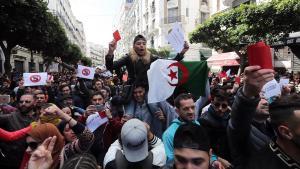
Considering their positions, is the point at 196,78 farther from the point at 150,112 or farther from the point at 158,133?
the point at 158,133

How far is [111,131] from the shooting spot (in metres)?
4.08

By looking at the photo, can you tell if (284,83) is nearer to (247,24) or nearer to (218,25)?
(247,24)

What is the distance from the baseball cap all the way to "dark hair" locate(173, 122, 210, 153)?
Result: 508 mm

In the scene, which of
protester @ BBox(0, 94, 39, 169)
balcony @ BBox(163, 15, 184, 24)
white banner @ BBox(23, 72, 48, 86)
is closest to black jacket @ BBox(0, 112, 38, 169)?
protester @ BBox(0, 94, 39, 169)

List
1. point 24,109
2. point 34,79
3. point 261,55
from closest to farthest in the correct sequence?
point 261,55, point 24,109, point 34,79

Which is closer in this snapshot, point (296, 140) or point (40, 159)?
point (296, 140)

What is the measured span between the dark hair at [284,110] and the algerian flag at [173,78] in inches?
89.8

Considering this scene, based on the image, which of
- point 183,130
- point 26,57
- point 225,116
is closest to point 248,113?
A: point 183,130

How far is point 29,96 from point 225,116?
2.61m

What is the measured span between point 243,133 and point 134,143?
33.7 inches

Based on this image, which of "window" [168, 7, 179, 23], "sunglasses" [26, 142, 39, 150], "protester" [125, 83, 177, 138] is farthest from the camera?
"window" [168, 7, 179, 23]

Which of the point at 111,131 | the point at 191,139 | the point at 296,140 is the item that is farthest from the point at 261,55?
the point at 111,131

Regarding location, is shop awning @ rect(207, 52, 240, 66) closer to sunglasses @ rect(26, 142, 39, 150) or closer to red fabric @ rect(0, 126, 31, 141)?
red fabric @ rect(0, 126, 31, 141)

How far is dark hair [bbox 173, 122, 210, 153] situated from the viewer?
2.24 meters
